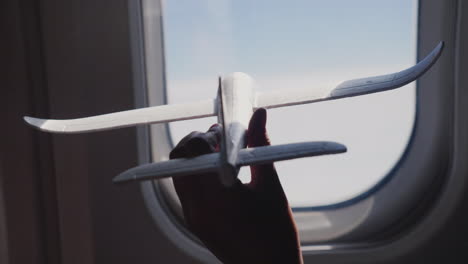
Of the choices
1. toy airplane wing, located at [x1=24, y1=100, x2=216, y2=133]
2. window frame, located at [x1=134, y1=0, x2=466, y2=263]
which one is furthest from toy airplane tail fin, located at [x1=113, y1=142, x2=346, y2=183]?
window frame, located at [x1=134, y1=0, x2=466, y2=263]

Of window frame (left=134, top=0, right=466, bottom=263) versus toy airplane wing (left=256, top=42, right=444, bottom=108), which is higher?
toy airplane wing (left=256, top=42, right=444, bottom=108)

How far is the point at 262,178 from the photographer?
1.93 ft

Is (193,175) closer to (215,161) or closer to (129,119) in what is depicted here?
(215,161)

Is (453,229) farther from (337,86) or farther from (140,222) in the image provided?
(140,222)

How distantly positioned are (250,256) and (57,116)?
722 mm

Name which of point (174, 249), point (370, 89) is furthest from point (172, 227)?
point (370, 89)

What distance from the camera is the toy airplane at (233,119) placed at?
478 mm

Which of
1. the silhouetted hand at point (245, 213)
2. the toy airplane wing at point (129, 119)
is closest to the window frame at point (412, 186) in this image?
the toy airplane wing at point (129, 119)

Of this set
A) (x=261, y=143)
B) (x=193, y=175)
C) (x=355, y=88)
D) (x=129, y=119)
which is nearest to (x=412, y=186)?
(x=355, y=88)

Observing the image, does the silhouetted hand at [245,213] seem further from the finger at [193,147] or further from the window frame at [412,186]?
the window frame at [412,186]

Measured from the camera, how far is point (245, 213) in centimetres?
58

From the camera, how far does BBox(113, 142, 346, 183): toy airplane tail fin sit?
1.49ft

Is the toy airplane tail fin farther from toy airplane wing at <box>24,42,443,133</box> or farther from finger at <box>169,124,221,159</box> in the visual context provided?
toy airplane wing at <box>24,42,443,133</box>

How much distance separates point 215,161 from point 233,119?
19 cm
